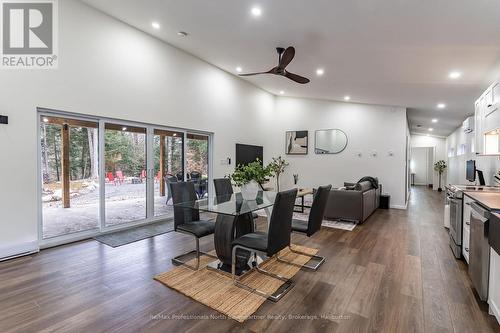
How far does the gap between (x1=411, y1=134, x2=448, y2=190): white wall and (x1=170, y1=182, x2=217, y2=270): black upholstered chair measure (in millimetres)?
12931

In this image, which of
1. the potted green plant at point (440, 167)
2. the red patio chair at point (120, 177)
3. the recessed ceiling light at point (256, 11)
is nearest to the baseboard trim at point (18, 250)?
the red patio chair at point (120, 177)

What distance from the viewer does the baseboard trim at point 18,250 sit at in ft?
10.7

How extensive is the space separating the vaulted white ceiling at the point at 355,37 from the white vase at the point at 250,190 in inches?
88.3

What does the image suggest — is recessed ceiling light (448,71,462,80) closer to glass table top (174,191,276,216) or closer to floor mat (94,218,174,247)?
glass table top (174,191,276,216)

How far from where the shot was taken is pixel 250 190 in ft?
11.4

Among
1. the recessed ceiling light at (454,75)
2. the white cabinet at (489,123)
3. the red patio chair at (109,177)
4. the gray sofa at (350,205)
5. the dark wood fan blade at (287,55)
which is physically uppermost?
the dark wood fan blade at (287,55)

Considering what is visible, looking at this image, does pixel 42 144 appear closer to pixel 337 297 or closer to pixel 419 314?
pixel 337 297

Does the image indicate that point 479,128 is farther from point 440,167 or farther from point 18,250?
point 440,167

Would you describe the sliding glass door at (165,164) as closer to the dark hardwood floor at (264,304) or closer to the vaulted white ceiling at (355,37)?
the dark hardwood floor at (264,304)

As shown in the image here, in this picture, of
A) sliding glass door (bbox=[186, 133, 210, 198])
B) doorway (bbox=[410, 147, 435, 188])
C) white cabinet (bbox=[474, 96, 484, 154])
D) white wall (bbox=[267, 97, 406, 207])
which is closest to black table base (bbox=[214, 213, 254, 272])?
sliding glass door (bbox=[186, 133, 210, 198])

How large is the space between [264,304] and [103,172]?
3.53m

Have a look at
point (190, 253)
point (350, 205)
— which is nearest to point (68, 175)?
point (190, 253)

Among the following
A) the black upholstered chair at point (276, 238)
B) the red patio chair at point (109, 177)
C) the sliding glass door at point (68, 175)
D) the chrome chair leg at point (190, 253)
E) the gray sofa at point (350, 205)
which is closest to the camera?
the black upholstered chair at point (276, 238)

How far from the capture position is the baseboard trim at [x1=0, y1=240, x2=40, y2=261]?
326cm
